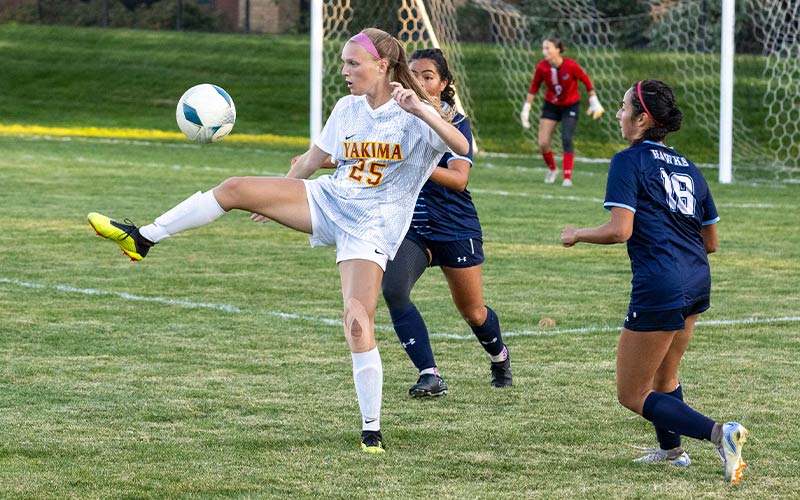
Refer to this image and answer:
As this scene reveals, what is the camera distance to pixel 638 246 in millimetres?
5574

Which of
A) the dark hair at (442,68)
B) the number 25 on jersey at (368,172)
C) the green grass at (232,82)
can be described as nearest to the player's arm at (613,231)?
the number 25 on jersey at (368,172)

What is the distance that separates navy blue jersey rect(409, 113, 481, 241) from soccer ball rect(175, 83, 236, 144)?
41.8 inches

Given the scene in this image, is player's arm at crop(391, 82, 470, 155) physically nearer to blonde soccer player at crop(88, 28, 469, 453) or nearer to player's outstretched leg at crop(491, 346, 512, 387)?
blonde soccer player at crop(88, 28, 469, 453)

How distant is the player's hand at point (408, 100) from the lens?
5797mm

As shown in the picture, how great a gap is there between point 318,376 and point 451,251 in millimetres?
1051

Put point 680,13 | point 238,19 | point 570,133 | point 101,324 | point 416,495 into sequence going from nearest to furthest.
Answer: point 416,495
point 101,324
point 570,133
point 680,13
point 238,19

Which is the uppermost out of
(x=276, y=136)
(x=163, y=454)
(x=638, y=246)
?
(x=638, y=246)

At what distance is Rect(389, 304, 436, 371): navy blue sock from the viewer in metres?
7.29

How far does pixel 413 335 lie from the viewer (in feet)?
24.0

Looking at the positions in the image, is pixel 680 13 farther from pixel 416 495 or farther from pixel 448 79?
pixel 416 495

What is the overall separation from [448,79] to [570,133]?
1262cm

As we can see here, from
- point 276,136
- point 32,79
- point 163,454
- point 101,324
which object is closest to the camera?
point 163,454

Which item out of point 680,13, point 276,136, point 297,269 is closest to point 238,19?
point 276,136

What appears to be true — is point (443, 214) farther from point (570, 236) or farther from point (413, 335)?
point (570, 236)
